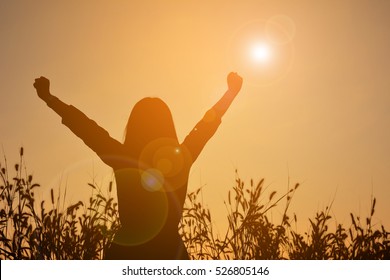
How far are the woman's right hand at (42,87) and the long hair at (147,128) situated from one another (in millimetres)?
798

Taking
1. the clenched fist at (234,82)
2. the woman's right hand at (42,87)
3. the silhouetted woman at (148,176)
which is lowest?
the silhouetted woman at (148,176)

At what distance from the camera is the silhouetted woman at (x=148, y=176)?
109 inches

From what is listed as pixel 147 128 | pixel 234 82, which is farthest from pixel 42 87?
pixel 234 82

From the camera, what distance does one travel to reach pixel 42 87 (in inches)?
135

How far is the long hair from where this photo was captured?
287 cm

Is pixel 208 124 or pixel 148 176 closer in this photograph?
pixel 148 176

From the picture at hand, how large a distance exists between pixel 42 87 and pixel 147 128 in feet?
3.22

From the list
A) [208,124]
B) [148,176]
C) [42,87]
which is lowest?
[148,176]

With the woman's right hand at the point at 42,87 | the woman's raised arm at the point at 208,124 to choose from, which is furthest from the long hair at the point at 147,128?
the woman's right hand at the point at 42,87

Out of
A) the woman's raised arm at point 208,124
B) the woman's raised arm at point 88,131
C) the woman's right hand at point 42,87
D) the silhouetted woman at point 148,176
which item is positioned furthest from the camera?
the woman's right hand at point 42,87

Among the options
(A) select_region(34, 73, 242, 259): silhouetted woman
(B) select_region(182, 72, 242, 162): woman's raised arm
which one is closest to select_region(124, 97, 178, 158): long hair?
(A) select_region(34, 73, 242, 259): silhouetted woman

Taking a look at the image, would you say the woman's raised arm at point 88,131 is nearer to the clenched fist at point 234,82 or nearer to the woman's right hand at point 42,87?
the woman's right hand at point 42,87

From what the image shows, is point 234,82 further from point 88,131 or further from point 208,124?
point 88,131

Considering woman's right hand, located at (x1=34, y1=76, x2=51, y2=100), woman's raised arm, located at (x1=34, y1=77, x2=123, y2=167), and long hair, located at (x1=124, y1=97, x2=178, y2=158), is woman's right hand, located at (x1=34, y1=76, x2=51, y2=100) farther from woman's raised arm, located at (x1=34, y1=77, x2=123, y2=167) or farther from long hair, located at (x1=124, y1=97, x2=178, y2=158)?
long hair, located at (x1=124, y1=97, x2=178, y2=158)
